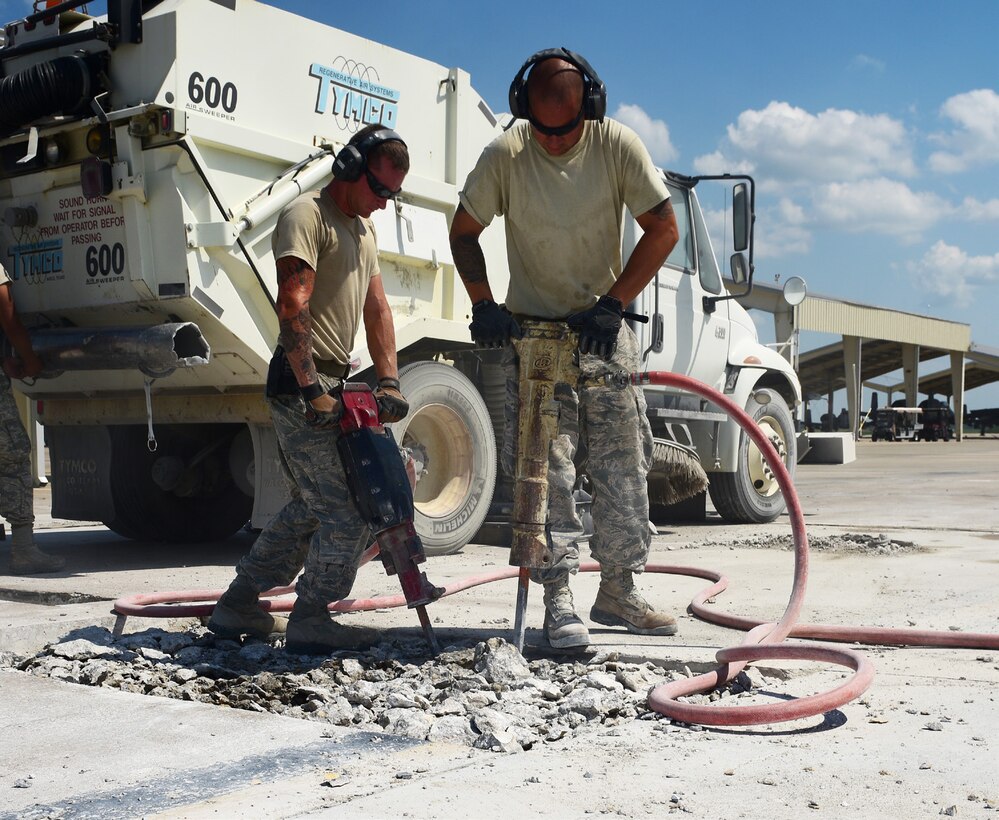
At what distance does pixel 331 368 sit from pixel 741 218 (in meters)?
5.32

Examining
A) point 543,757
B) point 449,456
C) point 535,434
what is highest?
point 535,434

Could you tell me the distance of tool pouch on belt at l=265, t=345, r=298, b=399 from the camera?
4.32 m

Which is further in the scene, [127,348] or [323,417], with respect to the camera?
[127,348]

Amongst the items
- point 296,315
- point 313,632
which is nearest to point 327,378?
point 296,315

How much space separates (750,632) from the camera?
4301 mm

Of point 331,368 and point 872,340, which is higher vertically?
point 872,340

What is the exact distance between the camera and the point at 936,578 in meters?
6.52

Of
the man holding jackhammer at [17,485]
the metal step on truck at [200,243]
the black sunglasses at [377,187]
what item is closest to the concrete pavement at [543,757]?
the black sunglasses at [377,187]

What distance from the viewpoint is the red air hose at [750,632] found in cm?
336

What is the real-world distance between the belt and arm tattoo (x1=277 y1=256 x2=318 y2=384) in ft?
0.71

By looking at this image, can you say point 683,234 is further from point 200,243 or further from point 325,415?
point 325,415

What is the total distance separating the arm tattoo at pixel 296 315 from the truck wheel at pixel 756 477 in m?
6.58

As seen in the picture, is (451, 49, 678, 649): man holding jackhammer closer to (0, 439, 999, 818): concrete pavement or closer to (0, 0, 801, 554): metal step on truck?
(0, 439, 999, 818): concrete pavement

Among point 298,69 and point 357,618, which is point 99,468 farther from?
point 357,618
